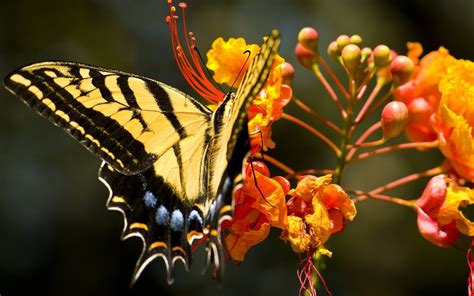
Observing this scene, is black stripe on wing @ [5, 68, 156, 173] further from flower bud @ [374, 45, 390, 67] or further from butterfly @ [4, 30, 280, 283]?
flower bud @ [374, 45, 390, 67]

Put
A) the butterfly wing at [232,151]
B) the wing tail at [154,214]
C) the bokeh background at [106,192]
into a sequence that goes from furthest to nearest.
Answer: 1. the bokeh background at [106,192]
2. the wing tail at [154,214]
3. the butterfly wing at [232,151]

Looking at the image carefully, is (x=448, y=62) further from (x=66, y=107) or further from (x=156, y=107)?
(x=66, y=107)

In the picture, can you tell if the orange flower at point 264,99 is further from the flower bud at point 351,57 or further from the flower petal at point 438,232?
the flower petal at point 438,232

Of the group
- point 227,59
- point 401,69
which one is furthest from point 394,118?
point 227,59

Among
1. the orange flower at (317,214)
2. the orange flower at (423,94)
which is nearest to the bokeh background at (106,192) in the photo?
the orange flower at (423,94)

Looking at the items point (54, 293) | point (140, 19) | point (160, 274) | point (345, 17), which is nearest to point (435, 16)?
point (345, 17)

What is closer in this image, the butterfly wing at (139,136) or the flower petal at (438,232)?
the butterfly wing at (139,136)
